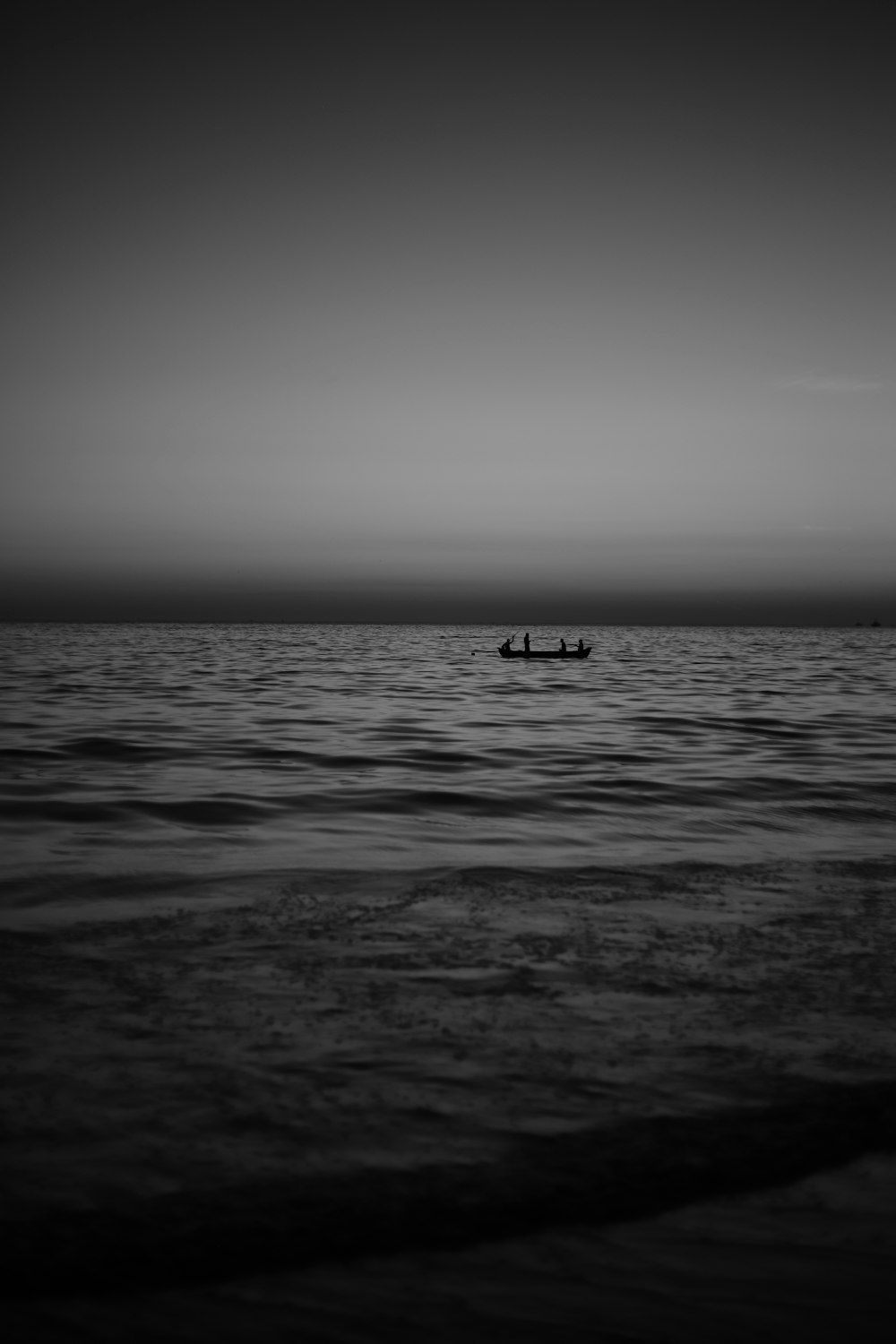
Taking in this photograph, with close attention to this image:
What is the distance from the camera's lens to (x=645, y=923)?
7094 mm

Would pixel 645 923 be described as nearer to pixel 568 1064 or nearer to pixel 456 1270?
pixel 568 1064

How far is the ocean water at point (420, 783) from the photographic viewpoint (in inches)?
383

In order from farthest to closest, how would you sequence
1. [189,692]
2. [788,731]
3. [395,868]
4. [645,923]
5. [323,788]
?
[189,692] < [788,731] < [323,788] < [395,868] < [645,923]

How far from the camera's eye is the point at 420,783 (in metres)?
14.4

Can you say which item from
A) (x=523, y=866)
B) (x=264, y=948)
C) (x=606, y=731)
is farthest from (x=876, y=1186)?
(x=606, y=731)

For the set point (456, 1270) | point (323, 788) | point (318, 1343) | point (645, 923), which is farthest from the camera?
point (323, 788)

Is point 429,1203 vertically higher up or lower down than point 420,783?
higher up

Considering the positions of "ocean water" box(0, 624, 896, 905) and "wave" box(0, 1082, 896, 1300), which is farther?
"ocean water" box(0, 624, 896, 905)

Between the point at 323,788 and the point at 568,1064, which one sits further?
the point at 323,788

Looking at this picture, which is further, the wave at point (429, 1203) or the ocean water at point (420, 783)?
the ocean water at point (420, 783)

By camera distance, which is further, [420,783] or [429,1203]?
[420,783]

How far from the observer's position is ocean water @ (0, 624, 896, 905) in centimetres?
973

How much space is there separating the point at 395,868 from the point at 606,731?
1443cm

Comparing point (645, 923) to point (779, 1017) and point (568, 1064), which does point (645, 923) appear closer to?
point (779, 1017)
